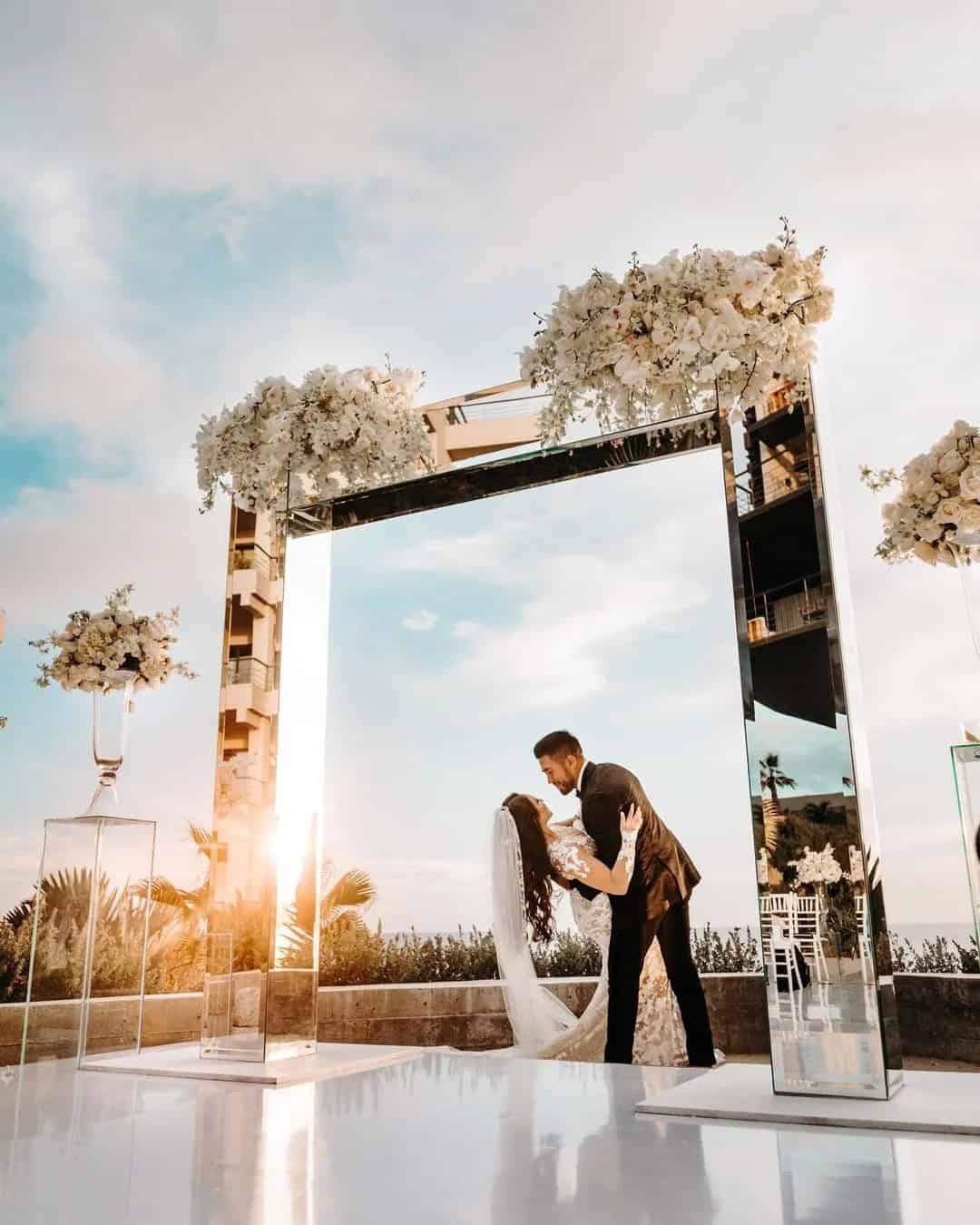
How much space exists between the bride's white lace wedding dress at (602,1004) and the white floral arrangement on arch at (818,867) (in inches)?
122

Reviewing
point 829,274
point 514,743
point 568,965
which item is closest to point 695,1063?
point 568,965

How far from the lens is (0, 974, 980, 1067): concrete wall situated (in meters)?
3.58

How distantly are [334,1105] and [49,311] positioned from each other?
4.89m

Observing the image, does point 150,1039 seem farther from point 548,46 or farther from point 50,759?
point 548,46

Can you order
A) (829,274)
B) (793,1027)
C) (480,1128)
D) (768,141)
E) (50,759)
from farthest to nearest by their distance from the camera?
(50,759), (829,274), (768,141), (793,1027), (480,1128)

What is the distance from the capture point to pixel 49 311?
5.57 metres

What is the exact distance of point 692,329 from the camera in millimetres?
2660

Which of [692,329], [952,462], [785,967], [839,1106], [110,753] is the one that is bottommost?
[839,1106]

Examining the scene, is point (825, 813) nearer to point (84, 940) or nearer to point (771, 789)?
point (771, 789)

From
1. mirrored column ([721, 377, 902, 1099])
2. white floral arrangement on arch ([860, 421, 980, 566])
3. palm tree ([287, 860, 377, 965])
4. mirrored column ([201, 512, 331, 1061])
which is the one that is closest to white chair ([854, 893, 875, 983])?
mirrored column ([721, 377, 902, 1099])

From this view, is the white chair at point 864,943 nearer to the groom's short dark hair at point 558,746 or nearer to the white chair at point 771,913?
the white chair at point 771,913

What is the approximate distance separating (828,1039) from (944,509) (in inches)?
55.8

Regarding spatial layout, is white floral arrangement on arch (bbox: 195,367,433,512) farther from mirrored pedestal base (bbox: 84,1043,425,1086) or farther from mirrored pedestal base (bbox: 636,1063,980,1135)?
mirrored pedestal base (bbox: 636,1063,980,1135)

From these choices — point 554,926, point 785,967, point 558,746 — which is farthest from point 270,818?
point 554,926
